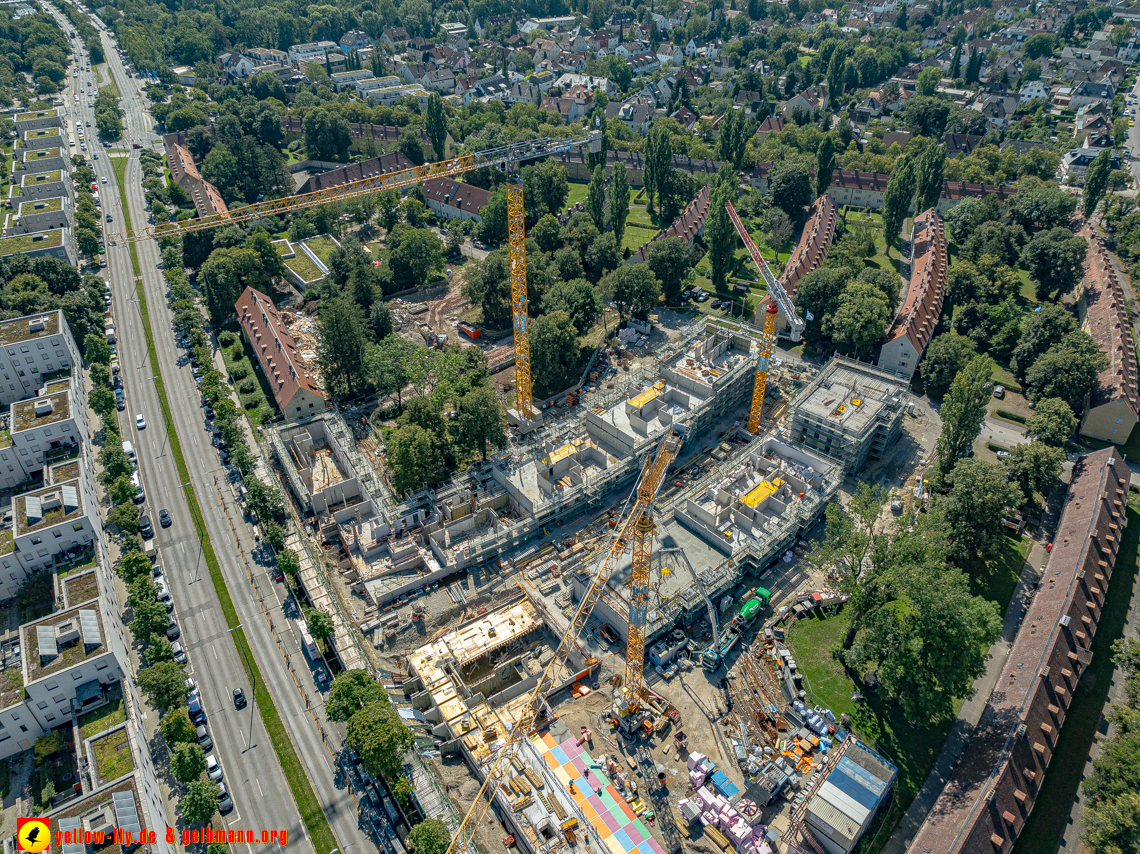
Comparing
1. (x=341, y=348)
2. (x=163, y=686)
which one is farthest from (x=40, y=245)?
(x=163, y=686)

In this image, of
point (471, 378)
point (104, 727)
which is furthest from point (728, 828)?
point (471, 378)

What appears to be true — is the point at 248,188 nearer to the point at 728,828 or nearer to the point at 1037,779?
the point at 728,828

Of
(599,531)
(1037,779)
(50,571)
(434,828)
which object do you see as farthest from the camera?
(599,531)

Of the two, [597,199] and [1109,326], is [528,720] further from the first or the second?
[1109,326]

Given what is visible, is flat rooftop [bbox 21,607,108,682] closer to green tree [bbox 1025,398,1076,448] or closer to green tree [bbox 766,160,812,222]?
green tree [bbox 1025,398,1076,448]

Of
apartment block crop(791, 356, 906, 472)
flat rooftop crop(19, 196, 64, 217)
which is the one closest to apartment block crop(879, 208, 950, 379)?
apartment block crop(791, 356, 906, 472)
